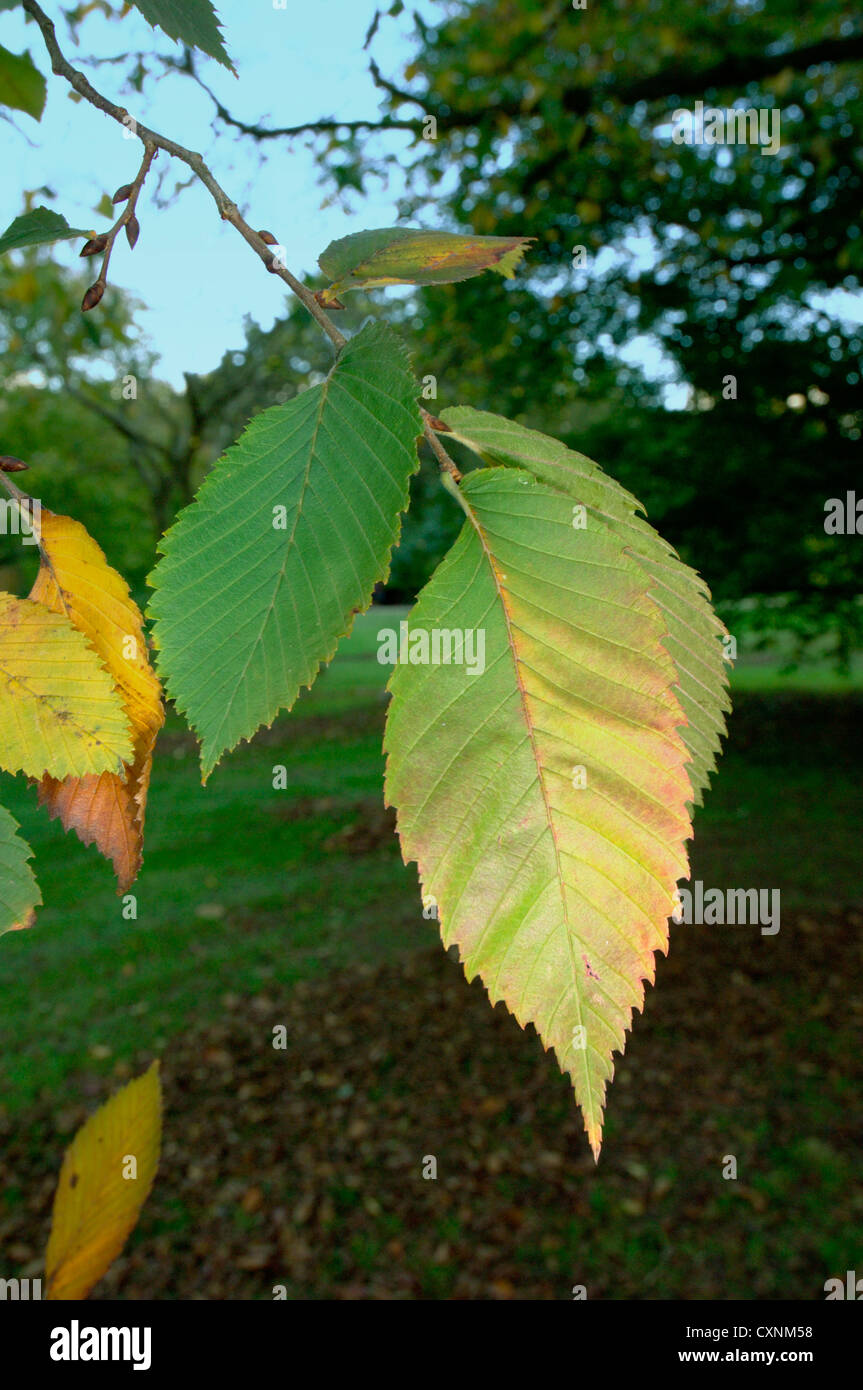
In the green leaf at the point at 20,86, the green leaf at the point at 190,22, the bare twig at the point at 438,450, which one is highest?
the green leaf at the point at 20,86

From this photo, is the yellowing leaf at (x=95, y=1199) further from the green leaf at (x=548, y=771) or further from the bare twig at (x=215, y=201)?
the bare twig at (x=215, y=201)

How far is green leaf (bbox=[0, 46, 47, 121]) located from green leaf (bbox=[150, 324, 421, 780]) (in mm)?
785

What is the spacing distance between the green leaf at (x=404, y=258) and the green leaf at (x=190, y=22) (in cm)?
26

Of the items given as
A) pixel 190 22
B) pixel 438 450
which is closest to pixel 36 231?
pixel 190 22

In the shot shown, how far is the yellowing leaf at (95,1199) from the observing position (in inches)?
22.8

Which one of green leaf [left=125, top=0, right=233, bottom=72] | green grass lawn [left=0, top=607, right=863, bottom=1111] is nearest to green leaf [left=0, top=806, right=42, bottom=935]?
green leaf [left=125, top=0, right=233, bottom=72]

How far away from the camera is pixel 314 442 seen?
0.47 metres

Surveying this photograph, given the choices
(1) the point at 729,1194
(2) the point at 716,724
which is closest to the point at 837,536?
(1) the point at 729,1194

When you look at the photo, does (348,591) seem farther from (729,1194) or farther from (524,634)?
(729,1194)

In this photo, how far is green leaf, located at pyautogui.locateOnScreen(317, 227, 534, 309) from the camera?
0.47 m

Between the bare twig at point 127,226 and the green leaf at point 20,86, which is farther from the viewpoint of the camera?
the green leaf at point 20,86

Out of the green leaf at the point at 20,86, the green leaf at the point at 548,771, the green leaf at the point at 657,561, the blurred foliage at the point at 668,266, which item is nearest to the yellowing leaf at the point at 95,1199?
the green leaf at the point at 548,771
